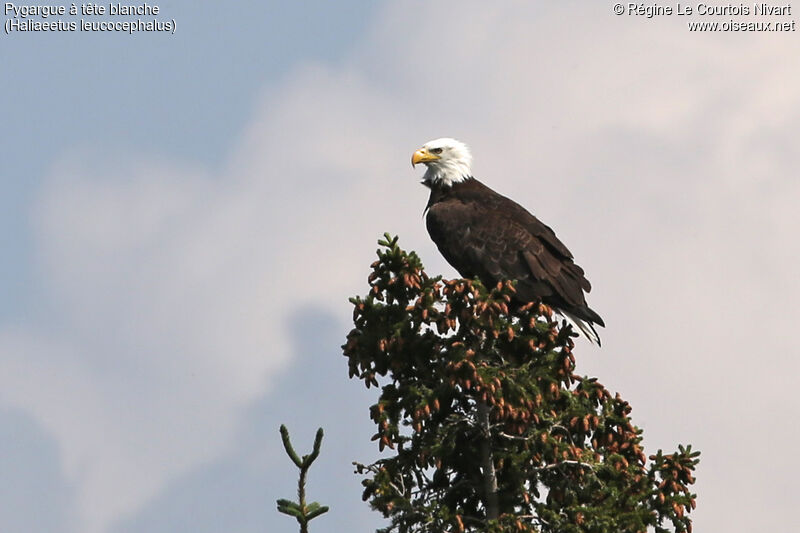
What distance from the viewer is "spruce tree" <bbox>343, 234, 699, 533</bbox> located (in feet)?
35.3

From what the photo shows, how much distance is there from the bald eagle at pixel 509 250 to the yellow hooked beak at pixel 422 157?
2.87ft

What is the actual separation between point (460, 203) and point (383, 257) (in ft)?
12.8

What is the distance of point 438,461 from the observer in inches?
423

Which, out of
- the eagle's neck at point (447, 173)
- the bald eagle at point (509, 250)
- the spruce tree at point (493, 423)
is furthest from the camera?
the eagle's neck at point (447, 173)

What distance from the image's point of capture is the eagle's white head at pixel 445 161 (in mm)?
15500

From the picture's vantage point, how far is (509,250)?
45.3 feet

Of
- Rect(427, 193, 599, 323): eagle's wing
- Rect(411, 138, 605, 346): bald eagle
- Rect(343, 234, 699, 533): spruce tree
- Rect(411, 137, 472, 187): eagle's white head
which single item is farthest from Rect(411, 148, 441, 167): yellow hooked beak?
Rect(343, 234, 699, 533): spruce tree

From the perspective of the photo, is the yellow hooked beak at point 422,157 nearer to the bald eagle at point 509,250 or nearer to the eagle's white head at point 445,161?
the eagle's white head at point 445,161

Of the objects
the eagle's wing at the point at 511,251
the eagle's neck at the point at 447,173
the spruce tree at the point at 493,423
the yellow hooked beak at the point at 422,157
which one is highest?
the yellow hooked beak at the point at 422,157

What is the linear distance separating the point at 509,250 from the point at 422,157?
249cm

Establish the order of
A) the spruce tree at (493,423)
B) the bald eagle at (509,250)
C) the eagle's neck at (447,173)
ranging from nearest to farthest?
the spruce tree at (493,423), the bald eagle at (509,250), the eagle's neck at (447,173)

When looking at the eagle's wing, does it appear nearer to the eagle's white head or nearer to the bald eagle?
the bald eagle

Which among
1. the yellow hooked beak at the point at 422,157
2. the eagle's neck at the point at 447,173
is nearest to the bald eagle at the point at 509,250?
the eagle's neck at the point at 447,173

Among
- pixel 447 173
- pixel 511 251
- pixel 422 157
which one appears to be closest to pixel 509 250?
pixel 511 251
